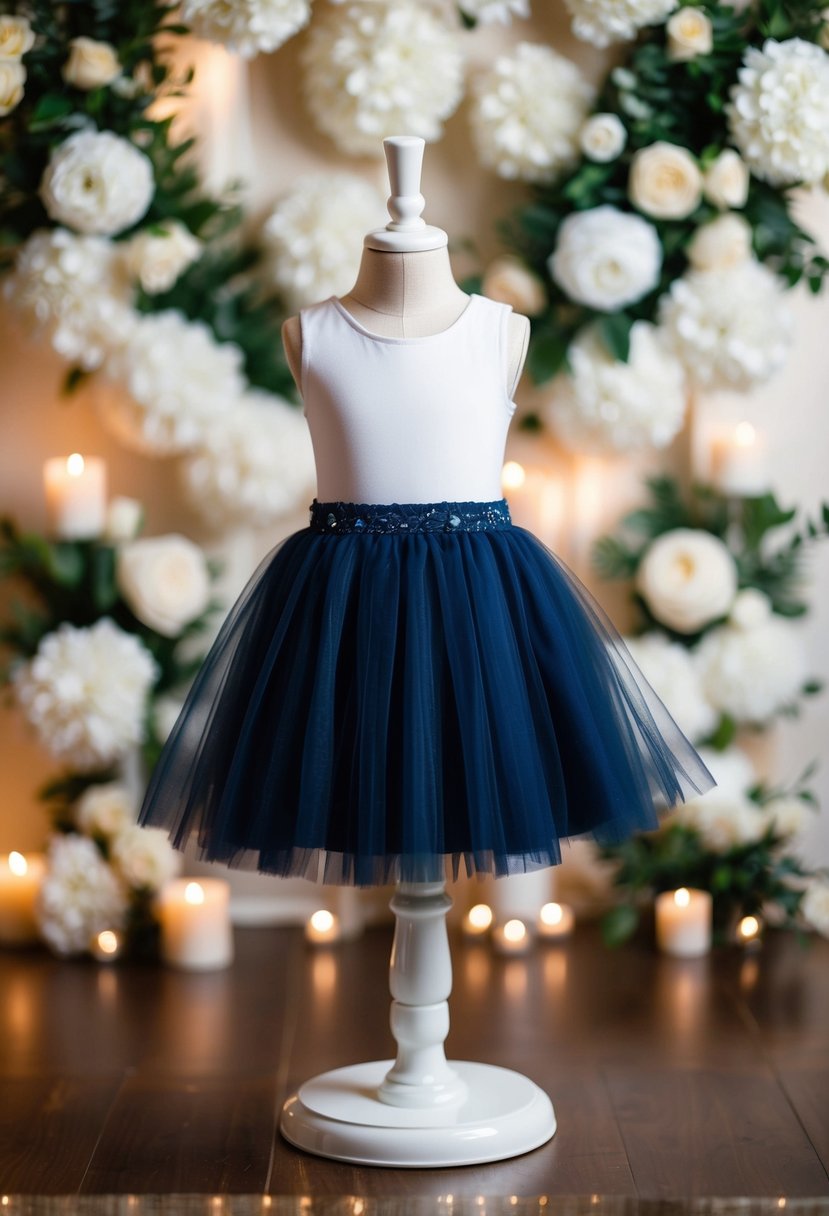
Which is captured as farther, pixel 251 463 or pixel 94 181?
pixel 251 463

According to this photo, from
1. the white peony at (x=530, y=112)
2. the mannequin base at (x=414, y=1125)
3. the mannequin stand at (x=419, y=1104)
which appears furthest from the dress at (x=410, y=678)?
the white peony at (x=530, y=112)

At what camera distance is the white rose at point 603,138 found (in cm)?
278

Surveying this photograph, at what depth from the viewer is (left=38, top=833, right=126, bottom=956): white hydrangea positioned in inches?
113

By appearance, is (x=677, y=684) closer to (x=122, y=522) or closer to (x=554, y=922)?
(x=554, y=922)

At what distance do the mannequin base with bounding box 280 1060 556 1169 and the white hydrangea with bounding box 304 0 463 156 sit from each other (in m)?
1.78

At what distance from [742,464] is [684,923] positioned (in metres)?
0.92

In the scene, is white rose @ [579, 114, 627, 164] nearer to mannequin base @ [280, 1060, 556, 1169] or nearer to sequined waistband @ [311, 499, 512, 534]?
sequined waistband @ [311, 499, 512, 534]

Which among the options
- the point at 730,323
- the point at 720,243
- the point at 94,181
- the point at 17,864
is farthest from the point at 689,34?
the point at 17,864

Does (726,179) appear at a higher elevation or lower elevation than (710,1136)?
higher

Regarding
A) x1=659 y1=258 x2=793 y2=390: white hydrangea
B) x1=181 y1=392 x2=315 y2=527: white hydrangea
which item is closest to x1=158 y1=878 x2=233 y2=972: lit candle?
x1=181 y1=392 x2=315 y2=527: white hydrangea

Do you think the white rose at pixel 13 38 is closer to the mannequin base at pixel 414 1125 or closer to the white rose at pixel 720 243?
the white rose at pixel 720 243

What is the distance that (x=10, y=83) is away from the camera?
258cm

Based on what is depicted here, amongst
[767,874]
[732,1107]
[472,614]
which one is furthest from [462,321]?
[767,874]

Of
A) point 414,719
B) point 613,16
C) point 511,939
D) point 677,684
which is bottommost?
point 511,939
